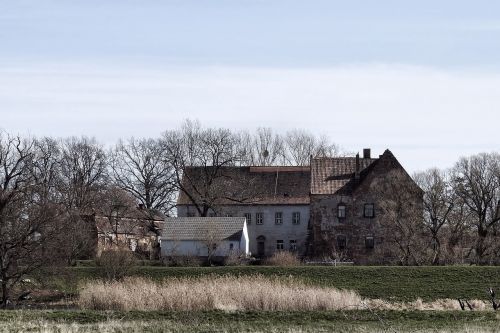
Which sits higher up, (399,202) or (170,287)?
(399,202)

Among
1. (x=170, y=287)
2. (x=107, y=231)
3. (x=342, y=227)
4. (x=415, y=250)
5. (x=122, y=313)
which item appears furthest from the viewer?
(x=107, y=231)

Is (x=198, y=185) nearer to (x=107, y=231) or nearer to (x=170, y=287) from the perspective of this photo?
(x=107, y=231)

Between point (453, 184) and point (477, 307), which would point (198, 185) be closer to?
point (453, 184)

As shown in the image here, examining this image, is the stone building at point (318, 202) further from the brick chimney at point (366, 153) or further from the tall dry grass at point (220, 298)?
the tall dry grass at point (220, 298)

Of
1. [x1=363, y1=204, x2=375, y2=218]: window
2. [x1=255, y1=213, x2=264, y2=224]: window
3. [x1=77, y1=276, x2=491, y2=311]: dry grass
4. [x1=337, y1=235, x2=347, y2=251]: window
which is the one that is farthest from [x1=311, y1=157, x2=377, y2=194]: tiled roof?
[x1=77, y1=276, x2=491, y2=311]: dry grass

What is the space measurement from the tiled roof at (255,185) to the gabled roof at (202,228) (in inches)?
411

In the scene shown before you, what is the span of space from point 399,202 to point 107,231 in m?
25.6

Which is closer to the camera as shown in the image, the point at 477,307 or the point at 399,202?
the point at 477,307

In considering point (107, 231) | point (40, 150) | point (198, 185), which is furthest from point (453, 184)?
point (40, 150)

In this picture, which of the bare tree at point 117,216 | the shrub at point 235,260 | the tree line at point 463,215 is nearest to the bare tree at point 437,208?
the tree line at point 463,215

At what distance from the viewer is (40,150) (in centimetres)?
8556

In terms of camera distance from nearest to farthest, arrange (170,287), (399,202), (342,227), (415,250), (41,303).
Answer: (170,287) → (41,303) → (415,250) → (399,202) → (342,227)

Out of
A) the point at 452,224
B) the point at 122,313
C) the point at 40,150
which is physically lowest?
the point at 122,313

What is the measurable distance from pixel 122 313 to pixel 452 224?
39787 millimetres
